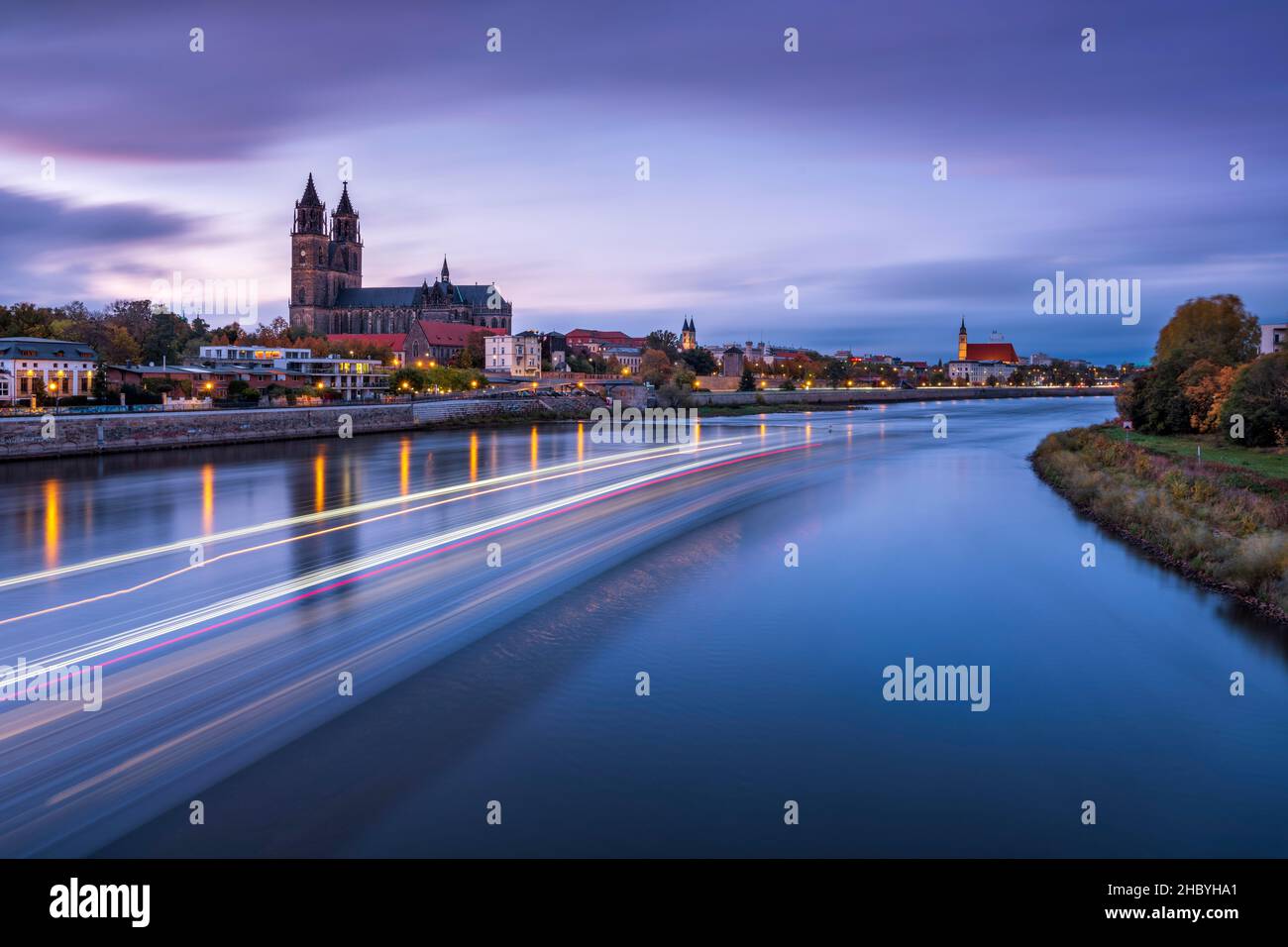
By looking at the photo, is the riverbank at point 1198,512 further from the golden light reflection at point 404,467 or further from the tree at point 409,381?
the tree at point 409,381

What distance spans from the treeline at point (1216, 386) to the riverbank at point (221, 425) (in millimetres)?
49594

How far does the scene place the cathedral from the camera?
6299 inches

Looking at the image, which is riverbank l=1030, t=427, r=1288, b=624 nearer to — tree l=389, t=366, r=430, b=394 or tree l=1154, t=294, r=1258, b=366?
tree l=1154, t=294, r=1258, b=366

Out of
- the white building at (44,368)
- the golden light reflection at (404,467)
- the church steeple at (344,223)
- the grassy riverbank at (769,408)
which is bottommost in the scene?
the golden light reflection at (404,467)

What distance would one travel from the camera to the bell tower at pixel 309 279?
163750 mm

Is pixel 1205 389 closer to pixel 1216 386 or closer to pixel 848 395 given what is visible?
pixel 1216 386

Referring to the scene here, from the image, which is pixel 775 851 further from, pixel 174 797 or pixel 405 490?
pixel 405 490

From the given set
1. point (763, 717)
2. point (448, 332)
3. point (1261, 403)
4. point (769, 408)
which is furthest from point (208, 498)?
point (448, 332)

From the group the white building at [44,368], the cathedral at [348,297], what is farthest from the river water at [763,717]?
the cathedral at [348,297]

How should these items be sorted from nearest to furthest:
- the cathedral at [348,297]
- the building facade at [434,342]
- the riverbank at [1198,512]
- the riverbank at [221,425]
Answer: the riverbank at [1198,512], the riverbank at [221,425], the building facade at [434,342], the cathedral at [348,297]
